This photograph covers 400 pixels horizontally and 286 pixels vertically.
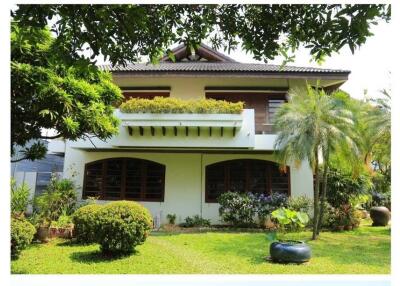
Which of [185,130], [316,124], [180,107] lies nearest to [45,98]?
[180,107]

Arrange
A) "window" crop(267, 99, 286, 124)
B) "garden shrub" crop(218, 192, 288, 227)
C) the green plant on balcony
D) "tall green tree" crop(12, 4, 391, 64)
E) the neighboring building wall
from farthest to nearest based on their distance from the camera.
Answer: "window" crop(267, 99, 286, 124), the neighboring building wall, the green plant on balcony, "garden shrub" crop(218, 192, 288, 227), "tall green tree" crop(12, 4, 391, 64)

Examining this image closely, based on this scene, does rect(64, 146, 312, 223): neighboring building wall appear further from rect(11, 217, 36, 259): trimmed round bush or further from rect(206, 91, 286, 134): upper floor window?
rect(11, 217, 36, 259): trimmed round bush

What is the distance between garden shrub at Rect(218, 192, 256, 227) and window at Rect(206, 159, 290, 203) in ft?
3.64

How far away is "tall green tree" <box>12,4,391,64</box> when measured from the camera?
3.66m

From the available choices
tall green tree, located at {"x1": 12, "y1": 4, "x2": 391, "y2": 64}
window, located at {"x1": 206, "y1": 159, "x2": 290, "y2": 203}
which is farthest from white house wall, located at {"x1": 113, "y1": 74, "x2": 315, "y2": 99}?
tall green tree, located at {"x1": 12, "y1": 4, "x2": 391, "y2": 64}

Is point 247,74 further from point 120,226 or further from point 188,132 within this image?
point 120,226

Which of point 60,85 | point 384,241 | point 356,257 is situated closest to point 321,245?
point 356,257

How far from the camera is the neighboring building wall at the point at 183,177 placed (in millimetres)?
13812

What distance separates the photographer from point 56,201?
36.1 ft

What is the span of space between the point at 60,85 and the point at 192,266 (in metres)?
4.15

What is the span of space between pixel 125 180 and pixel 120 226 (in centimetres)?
672

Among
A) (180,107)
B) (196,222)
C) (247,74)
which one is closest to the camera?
(180,107)

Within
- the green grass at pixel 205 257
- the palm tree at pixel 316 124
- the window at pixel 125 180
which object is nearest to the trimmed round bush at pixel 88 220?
the green grass at pixel 205 257
